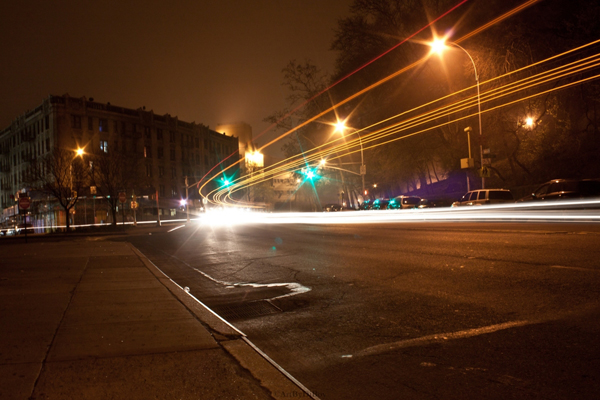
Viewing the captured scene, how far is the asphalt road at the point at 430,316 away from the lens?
3.77 meters

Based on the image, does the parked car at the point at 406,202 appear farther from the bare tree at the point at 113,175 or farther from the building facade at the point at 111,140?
the building facade at the point at 111,140

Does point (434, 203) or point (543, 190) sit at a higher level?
point (434, 203)

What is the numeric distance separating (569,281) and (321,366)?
14.6 feet

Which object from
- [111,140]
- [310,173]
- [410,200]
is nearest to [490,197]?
[410,200]

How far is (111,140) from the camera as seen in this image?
67438 millimetres

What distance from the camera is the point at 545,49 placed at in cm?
2897

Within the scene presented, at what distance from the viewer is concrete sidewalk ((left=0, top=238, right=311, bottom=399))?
3.64 m

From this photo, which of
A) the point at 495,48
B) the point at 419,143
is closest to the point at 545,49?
the point at 495,48

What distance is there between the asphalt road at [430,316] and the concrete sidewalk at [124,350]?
1.59ft

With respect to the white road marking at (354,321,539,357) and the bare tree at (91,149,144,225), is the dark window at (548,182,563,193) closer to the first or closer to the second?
the white road marking at (354,321,539,357)

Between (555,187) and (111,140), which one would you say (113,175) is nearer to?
(111,140)

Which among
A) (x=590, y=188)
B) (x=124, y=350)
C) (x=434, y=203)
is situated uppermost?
(x=434, y=203)

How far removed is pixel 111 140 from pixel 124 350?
68.8m

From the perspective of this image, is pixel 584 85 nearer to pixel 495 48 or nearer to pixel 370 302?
pixel 495 48
